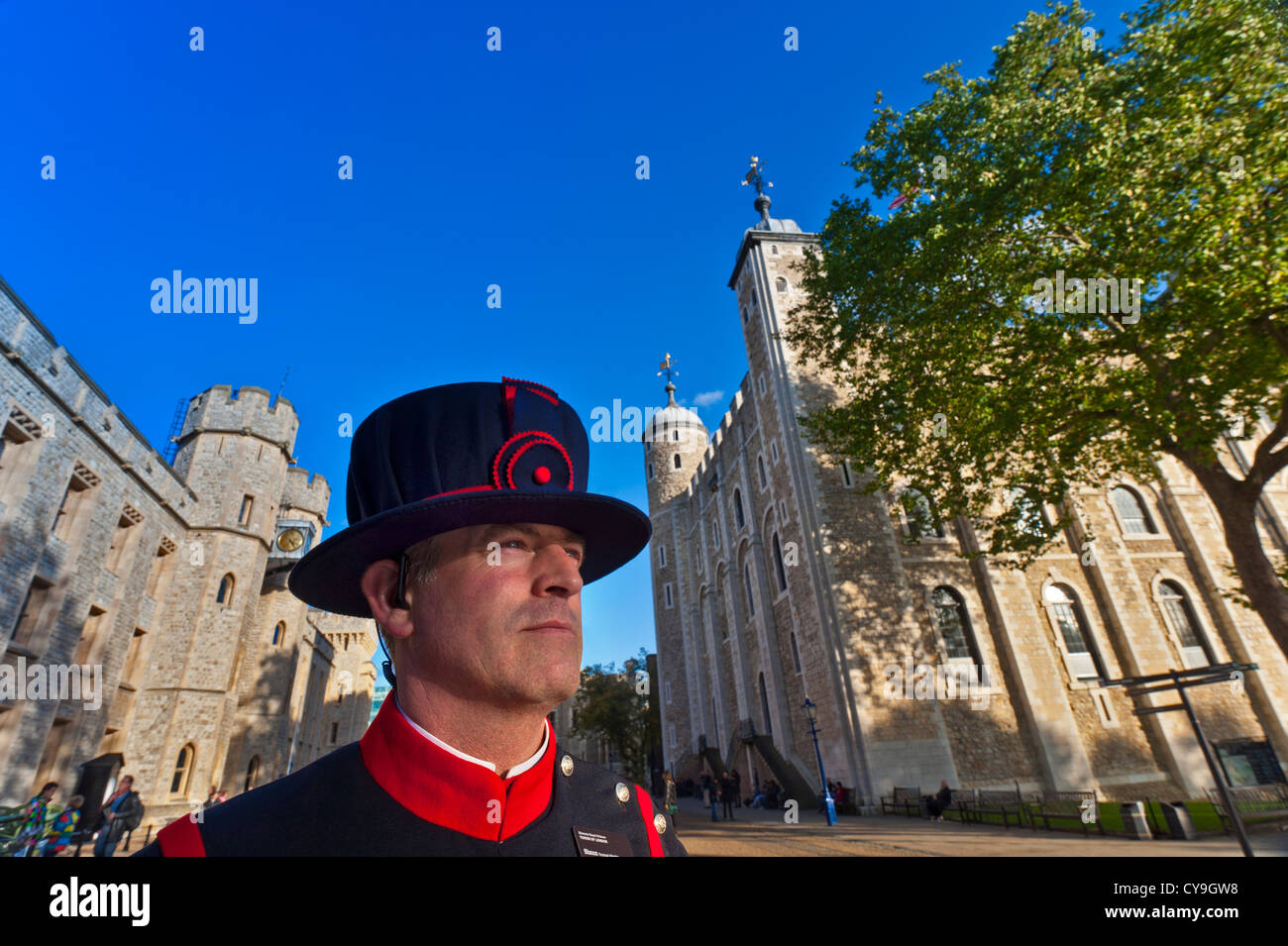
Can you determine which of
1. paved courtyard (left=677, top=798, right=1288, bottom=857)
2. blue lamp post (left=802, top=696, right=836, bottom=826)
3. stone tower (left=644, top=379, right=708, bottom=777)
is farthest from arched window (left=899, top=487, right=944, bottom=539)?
stone tower (left=644, top=379, right=708, bottom=777)

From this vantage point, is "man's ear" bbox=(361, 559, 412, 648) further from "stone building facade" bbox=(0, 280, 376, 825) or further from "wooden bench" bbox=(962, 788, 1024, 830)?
"stone building facade" bbox=(0, 280, 376, 825)

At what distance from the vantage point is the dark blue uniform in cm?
148

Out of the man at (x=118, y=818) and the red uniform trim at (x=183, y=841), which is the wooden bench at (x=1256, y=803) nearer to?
the red uniform trim at (x=183, y=841)

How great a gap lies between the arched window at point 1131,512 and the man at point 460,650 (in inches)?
1068

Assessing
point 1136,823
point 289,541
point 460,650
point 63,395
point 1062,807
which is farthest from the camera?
point 289,541

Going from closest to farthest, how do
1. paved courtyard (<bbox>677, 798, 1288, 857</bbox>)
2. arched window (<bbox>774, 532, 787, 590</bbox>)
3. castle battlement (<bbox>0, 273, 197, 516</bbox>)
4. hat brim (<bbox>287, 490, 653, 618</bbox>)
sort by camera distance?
hat brim (<bbox>287, 490, 653, 618</bbox>)
paved courtyard (<bbox>677, 798, 1288, 857</bbox>)
castle battlement (<bbox>0, 273, 197, 516</bbox>)
arched window (<bbox>774, 532, 787, 590</bbox>)

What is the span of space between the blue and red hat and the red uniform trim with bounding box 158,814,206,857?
0.64 meters

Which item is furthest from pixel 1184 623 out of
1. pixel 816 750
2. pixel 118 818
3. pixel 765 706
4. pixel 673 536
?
pixel 118 818

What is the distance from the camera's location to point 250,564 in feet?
75.4

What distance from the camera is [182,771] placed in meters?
19.6

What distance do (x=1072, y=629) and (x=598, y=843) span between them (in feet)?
78.8

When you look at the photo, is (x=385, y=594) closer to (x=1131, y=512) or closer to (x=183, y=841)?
(x=183, y=841)
